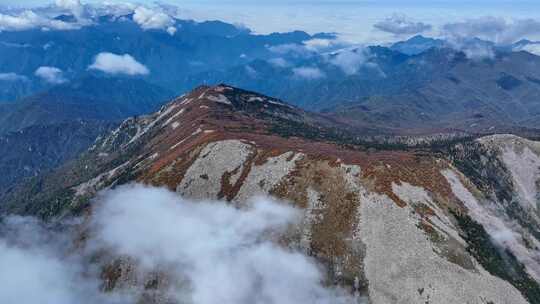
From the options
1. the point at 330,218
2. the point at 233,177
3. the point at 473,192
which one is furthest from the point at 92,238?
the point at 473,192

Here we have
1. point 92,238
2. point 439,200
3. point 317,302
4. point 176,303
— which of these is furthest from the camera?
point 92,238

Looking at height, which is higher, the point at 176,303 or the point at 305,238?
the point at 305,238

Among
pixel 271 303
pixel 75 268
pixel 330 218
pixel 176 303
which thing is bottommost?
pixel 75 268

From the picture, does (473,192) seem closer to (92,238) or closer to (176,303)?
(176,303)

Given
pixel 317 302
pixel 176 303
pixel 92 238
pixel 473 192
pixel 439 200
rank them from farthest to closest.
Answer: pixel 92 238 < pixel 473 192 < pixel 439 200 < pixel 176 303 < pixel 317 302

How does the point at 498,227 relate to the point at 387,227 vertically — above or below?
below

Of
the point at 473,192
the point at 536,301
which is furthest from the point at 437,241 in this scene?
the point at 473,192

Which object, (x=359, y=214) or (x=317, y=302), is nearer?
(x=317, y=302)

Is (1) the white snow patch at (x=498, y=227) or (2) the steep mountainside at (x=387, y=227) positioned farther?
(1) the white snow patch at (x=498, y=227)

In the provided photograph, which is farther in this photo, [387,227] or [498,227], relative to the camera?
[498,227]

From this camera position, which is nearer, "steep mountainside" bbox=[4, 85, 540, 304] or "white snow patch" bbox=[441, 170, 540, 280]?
"steep mountainside" bbox=[4, 85, 540, 304]
